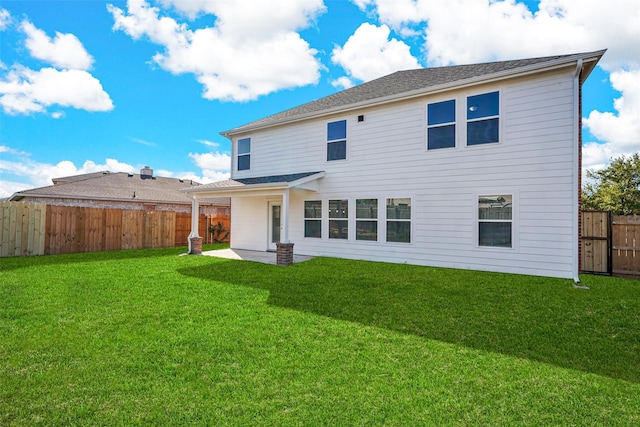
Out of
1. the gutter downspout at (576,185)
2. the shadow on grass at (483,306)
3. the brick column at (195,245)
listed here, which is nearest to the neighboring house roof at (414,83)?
the gutter downspout at (576,185)

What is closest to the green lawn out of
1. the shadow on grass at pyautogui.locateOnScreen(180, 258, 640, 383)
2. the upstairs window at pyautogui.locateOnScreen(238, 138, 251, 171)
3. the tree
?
the shadow on grass at pyautogui.locateOnScreen(180, 258, 640, 383)

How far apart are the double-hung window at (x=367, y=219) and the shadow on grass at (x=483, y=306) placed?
186 cm

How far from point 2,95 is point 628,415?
16.2 m

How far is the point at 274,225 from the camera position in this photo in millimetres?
12523

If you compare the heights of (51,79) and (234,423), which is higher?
(51,79)

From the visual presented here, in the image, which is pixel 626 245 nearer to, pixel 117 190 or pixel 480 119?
pixel 480 119

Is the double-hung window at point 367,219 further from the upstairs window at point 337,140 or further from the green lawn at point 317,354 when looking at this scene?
the green lawn at point 317,354

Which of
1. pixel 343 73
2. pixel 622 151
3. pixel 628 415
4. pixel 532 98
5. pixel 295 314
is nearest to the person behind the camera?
pixel 628 415

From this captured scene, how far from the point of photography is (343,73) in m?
14.1

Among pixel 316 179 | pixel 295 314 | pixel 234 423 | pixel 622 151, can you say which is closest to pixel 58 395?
pixel 234 423

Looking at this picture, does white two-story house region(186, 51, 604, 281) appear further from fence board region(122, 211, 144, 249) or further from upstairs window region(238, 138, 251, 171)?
fence board region(122, 211, 144, 249)

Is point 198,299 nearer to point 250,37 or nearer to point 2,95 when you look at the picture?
A: point 250,37

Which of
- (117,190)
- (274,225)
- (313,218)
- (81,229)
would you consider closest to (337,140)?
(313,218)

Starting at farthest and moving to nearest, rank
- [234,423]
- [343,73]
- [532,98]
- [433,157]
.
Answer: [343,73] → [433,157] → [532,98] → [234,423]
